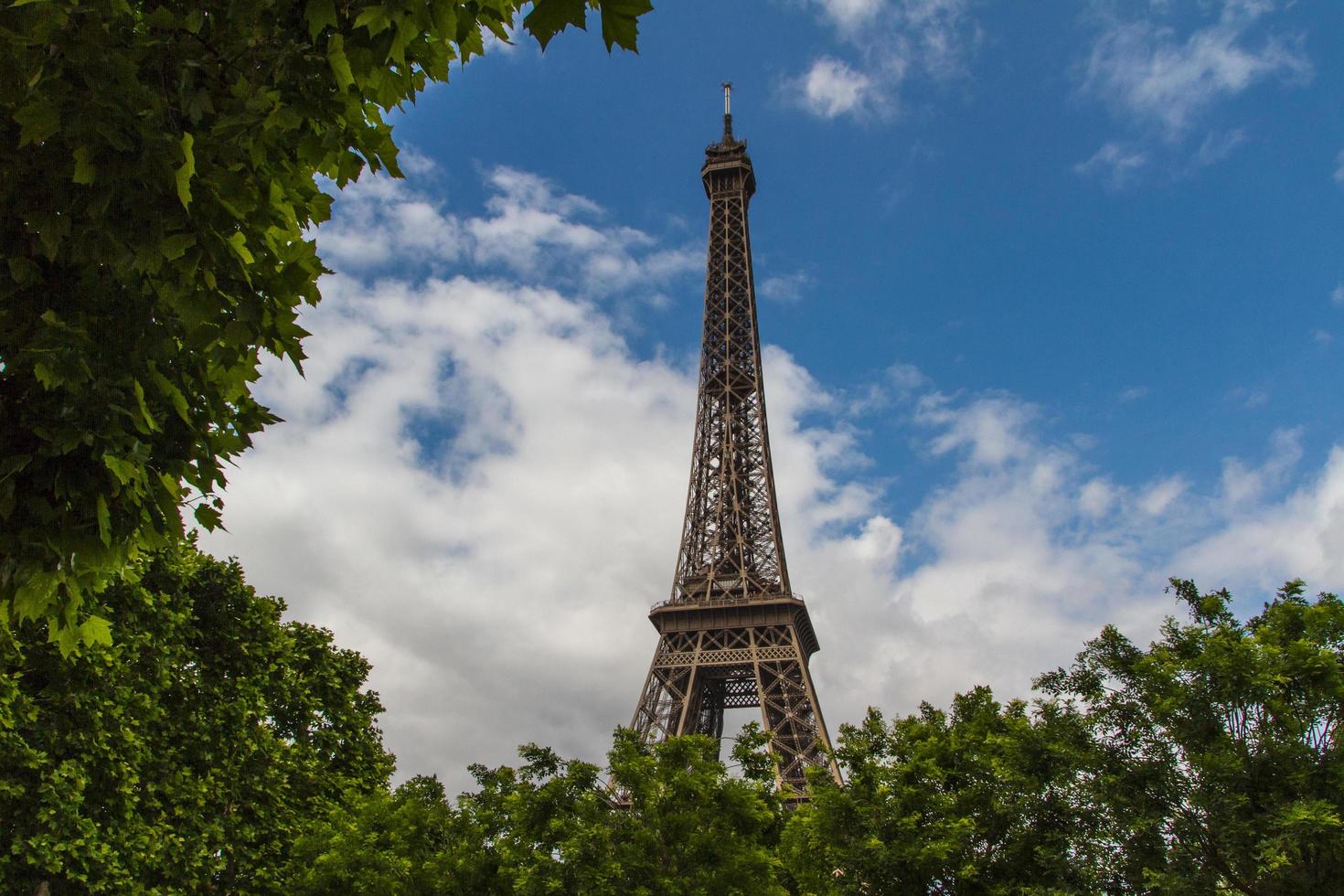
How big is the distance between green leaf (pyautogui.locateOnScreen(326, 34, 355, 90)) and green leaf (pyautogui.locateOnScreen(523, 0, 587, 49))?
3.02 feet

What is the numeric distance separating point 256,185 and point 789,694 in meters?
49.2

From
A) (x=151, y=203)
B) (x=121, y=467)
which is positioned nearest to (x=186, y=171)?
→ (x=151, y=203)

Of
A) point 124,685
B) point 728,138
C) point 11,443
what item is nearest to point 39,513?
point 11,443

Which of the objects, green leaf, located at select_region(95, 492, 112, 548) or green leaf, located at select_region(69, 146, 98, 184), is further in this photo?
green leaf, located at select_region(95, 492, 112, 548)

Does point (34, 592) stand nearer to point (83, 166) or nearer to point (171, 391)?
point (171, 391)

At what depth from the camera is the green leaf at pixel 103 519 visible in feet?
14.4

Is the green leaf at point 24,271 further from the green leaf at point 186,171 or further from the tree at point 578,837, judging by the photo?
the tree at point 578,837

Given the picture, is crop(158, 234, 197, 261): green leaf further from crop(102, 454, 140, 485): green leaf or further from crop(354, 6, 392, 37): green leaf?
crop(354, 6, 392, 37): green leaf

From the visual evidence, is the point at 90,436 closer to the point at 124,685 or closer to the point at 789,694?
the point at 124,685

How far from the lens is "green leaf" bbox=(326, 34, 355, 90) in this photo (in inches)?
156

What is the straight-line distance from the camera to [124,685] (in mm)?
19438

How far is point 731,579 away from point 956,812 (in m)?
37.4

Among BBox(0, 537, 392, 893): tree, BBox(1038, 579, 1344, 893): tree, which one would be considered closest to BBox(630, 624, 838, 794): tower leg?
BBox(0, 537, 392, 893): tree

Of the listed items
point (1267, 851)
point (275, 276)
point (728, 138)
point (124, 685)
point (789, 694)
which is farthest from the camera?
point (728, 138)
